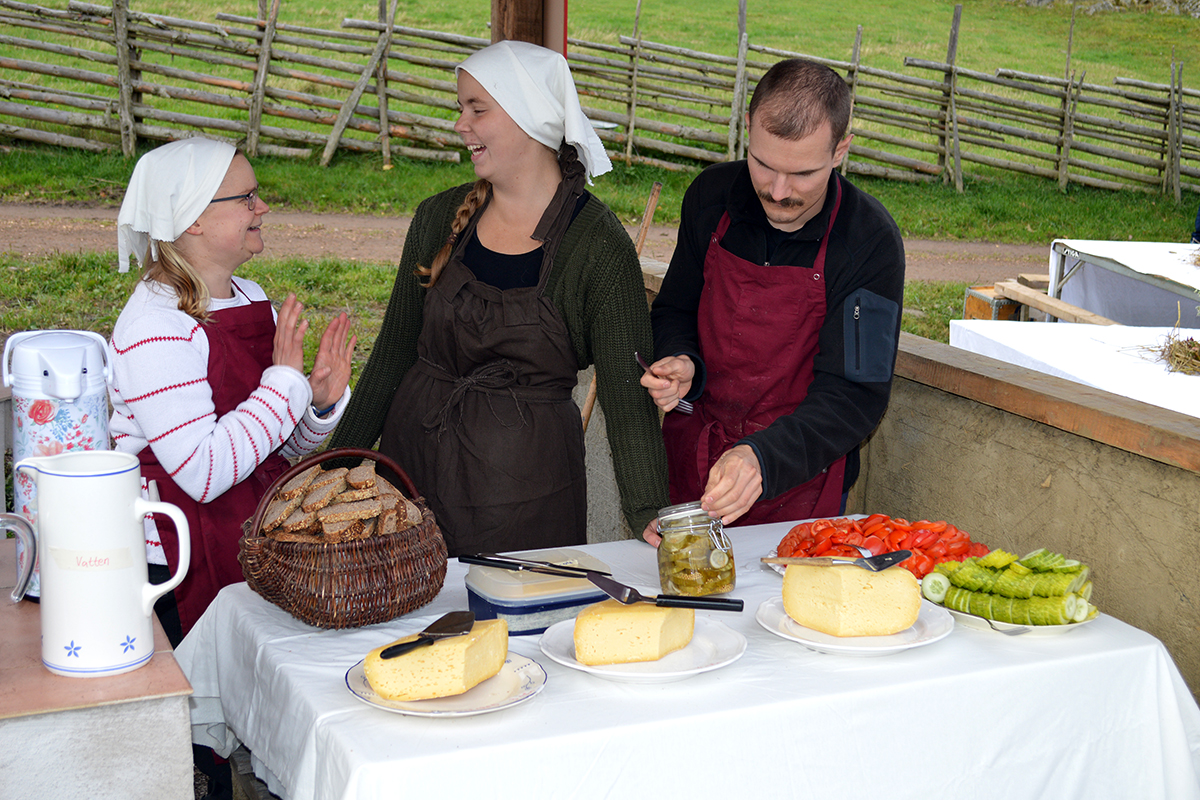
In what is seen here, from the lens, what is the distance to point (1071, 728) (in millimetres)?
1777

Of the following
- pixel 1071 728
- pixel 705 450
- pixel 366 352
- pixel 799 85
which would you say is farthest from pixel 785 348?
pixel 366 352

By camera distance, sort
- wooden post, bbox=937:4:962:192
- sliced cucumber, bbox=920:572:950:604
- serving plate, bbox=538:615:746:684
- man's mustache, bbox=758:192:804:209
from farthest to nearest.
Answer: wooden post, bbox=937:4:962:192
man's mustache, bbox=758:192:804:209
sliced cucumber, bbox=920:572:950:604
serving plate, bbox=538:615:746:684

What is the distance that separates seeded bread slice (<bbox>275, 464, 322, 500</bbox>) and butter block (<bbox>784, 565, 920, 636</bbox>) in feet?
2.81

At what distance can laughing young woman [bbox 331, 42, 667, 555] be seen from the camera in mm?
2404

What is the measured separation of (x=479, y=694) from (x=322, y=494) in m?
0.48

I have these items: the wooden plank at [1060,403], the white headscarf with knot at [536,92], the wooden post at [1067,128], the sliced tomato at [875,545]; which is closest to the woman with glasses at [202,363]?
the white headscarf with knot at [536,92]

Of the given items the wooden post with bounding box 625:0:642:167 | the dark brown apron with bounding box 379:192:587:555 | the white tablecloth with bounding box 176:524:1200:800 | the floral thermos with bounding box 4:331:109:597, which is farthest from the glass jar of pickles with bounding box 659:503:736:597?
the wooden post with bounding box 625:0:642:167

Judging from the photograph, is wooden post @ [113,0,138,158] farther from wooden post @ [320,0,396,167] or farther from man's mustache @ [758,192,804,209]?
man's mustache @ [758,192,804,209]

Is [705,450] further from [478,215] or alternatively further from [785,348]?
[478,215]

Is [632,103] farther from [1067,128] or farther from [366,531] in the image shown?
[366,531]

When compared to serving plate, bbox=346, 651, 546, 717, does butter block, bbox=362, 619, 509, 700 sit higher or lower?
higher

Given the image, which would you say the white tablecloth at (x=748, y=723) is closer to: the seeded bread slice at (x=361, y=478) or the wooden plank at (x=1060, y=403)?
the seeded bread slice at (x=361, y=478)

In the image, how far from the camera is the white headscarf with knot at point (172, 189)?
2184mm

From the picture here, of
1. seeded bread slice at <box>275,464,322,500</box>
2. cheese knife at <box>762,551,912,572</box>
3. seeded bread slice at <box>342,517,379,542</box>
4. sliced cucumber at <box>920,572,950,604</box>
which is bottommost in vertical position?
sliced cucumber at <box>920,572,950,604</box>
